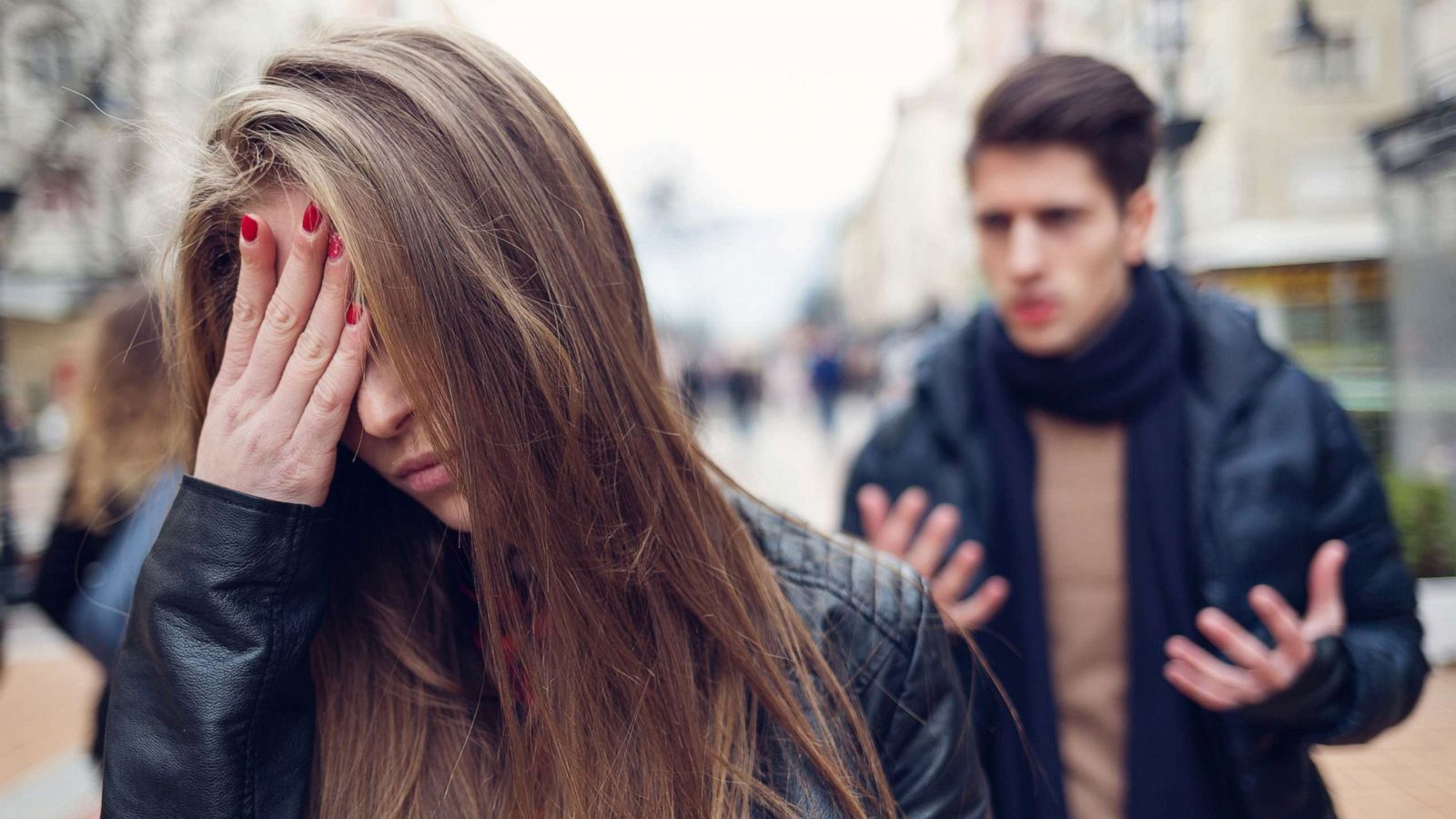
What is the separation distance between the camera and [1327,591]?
4.53 feet

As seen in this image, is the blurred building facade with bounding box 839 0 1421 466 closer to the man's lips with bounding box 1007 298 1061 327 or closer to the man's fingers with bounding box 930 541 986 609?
the man's lips with bounding box 1007 298 1061 327

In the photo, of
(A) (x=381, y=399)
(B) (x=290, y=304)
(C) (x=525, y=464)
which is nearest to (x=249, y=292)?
(B) (x=290, y=304)

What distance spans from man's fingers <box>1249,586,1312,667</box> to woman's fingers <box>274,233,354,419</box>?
136cm

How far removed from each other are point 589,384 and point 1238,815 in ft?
4.60

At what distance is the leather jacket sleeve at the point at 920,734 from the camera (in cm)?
108

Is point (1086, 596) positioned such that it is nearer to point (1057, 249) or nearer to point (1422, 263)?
point (1057, 249)

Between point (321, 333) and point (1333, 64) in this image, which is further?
point (1333, 64)

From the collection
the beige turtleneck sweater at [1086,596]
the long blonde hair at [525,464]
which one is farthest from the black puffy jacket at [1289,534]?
the long blonde hair at [525,464]

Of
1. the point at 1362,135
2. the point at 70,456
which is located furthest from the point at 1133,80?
the point at 1362,135

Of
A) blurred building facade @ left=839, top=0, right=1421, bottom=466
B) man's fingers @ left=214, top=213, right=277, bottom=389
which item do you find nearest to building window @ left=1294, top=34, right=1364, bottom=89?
blurred building facade @ left=839, top=0, right=1421, bottom=466

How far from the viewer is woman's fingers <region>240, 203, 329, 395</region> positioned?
916 mm

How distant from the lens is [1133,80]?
178cm

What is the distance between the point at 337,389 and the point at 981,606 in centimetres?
120

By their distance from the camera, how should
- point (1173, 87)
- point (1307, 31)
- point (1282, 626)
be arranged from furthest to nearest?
point (1173, 87)
point (1307, 31)
point (1282, 626)
